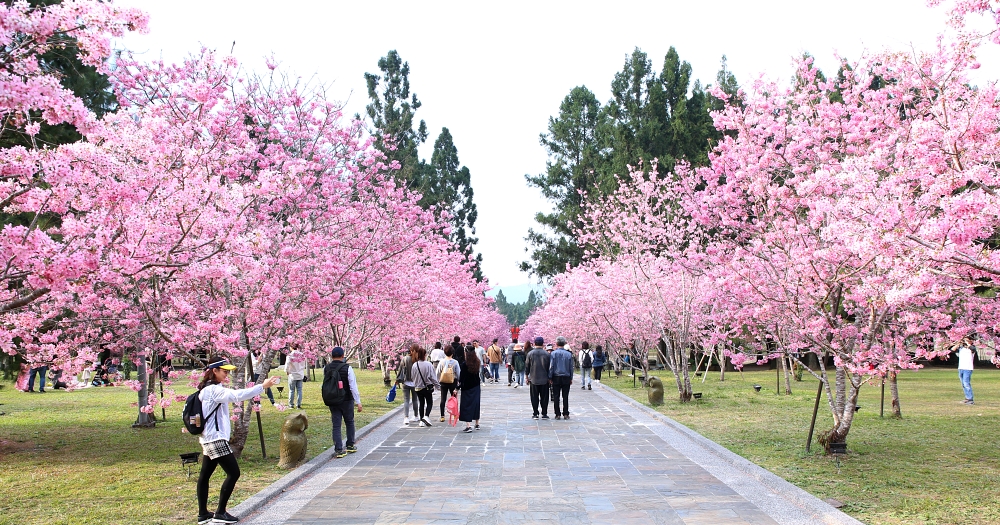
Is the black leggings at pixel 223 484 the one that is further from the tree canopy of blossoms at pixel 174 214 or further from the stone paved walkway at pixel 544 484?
the tree canopy of blossoms at pixel 174 214

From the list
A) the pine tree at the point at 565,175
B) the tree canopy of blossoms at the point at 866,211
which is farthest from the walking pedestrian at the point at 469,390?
the pine tree at the point at 565,175

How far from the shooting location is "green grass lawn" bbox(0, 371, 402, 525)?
7.91 meters

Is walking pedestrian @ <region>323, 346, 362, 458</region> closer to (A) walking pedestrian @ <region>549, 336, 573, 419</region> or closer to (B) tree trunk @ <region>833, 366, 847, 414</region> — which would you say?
(A) walking pedestrian @ <region>549, 336, 573, 419</region>

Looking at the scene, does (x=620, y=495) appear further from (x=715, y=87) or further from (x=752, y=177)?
(x=715, y=87)

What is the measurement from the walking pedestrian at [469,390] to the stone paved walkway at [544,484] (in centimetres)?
47

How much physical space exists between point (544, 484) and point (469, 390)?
6022 mm

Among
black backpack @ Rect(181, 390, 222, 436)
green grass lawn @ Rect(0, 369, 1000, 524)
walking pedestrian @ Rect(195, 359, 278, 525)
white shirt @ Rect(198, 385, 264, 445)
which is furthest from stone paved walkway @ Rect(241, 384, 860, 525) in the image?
black backpack @ Rect(181, 390, 222, 436)

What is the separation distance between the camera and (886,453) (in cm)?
1106

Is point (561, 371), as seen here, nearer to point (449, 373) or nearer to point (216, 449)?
point (449, 373)

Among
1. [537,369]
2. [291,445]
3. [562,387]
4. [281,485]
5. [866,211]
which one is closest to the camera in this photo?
[866,211]

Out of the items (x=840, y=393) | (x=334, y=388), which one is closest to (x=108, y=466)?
(x=334, y=388)

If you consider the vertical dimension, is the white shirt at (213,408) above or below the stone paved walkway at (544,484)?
above

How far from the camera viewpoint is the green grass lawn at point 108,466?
7906 mm

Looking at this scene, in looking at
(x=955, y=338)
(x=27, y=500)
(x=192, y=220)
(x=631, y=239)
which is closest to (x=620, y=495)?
(x=955, y=338)
